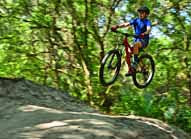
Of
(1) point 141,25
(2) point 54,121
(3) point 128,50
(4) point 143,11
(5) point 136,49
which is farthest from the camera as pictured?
(3) point 128,50

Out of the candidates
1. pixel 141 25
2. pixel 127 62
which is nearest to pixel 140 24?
pixel 141 25

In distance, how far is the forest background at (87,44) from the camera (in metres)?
15.4

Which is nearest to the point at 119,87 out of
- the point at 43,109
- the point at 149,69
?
the point at 149,69

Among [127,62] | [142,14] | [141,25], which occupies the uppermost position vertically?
[142,14]

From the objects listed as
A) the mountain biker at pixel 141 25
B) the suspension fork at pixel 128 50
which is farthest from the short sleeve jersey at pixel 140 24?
the suspension fork at pixel 128 50

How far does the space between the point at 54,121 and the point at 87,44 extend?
8934 mm

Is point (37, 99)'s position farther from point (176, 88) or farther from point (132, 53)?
point (176, 88)

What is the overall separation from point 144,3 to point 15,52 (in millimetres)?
4993

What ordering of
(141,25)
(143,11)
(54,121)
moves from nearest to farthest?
1. (54,121)
2. (143,11)
3. (141,25)

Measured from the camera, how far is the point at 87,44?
1591 cm

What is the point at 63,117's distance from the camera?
7441 millimetres

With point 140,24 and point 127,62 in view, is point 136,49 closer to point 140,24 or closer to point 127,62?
point 127,62

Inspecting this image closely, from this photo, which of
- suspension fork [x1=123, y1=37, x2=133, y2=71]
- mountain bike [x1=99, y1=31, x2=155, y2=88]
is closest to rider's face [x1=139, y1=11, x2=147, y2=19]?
mountain bike [x1=99, y1=31, x2=155, y2=88]

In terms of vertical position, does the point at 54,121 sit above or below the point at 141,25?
below
